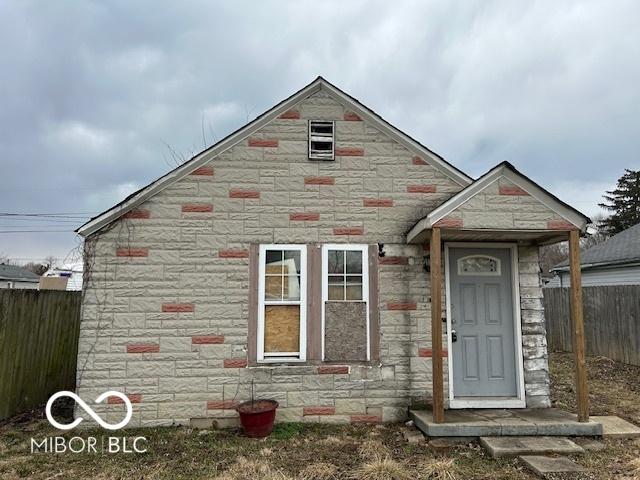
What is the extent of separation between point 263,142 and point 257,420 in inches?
155

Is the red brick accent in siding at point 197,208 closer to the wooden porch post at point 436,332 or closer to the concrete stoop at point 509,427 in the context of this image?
the wooden porch post at point 436,332

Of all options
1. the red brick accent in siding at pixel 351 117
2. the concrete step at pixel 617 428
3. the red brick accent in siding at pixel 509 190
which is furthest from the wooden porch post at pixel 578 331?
the red brick accent in siding at pixel 351 117

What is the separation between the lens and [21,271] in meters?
28.5

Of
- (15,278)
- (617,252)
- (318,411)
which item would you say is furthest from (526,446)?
(15,278)

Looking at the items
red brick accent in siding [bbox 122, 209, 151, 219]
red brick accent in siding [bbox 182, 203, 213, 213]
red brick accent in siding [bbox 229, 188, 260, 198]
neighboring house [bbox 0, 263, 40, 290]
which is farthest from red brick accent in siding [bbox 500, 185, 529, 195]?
neighboring house [bbox 0, 263, 40, 290]

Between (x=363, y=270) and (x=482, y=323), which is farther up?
(x=363, y=270)

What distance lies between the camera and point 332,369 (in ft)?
19.1

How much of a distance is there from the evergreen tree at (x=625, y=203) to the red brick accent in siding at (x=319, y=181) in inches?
1373

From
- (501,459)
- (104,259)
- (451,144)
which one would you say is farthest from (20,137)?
(501,459)

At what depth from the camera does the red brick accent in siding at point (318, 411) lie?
5.78 meters

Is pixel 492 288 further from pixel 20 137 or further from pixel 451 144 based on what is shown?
pixel 20 137

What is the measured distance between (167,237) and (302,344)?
2503mm

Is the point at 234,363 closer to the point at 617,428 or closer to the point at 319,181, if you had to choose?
the point at 319,181

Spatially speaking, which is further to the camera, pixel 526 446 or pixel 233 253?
pixel 233 253
